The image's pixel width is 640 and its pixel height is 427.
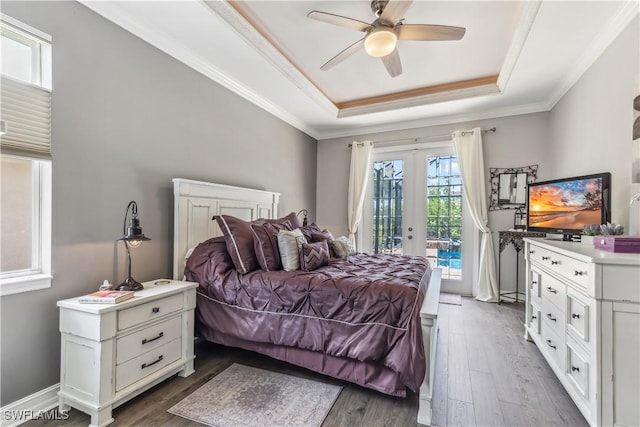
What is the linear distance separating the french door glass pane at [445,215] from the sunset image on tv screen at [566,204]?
1.28 metres

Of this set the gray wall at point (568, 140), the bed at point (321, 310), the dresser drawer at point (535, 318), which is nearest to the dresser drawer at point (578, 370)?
the dresser drawer at point (535, 318)

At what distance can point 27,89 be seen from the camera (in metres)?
1.70

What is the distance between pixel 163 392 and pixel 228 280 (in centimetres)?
80

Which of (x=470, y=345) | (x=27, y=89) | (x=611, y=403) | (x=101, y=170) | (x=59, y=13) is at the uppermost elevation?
(x=59, y=13)

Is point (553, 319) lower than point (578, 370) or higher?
higher

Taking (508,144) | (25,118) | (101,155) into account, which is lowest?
(101,155)

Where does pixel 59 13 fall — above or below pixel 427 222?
above

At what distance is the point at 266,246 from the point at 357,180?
2.84m

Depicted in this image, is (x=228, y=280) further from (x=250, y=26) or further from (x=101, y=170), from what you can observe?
(x=250, y=26)

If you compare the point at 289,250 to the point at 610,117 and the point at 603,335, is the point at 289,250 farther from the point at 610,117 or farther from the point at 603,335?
the point at 610,117

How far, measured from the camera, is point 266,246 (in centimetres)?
247

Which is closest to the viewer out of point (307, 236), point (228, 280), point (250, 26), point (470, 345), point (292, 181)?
point (228, 280)

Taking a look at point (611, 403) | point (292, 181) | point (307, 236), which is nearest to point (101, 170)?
point (307, 236)

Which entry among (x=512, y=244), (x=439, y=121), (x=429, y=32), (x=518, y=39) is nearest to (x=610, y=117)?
(x=518, y=39)
